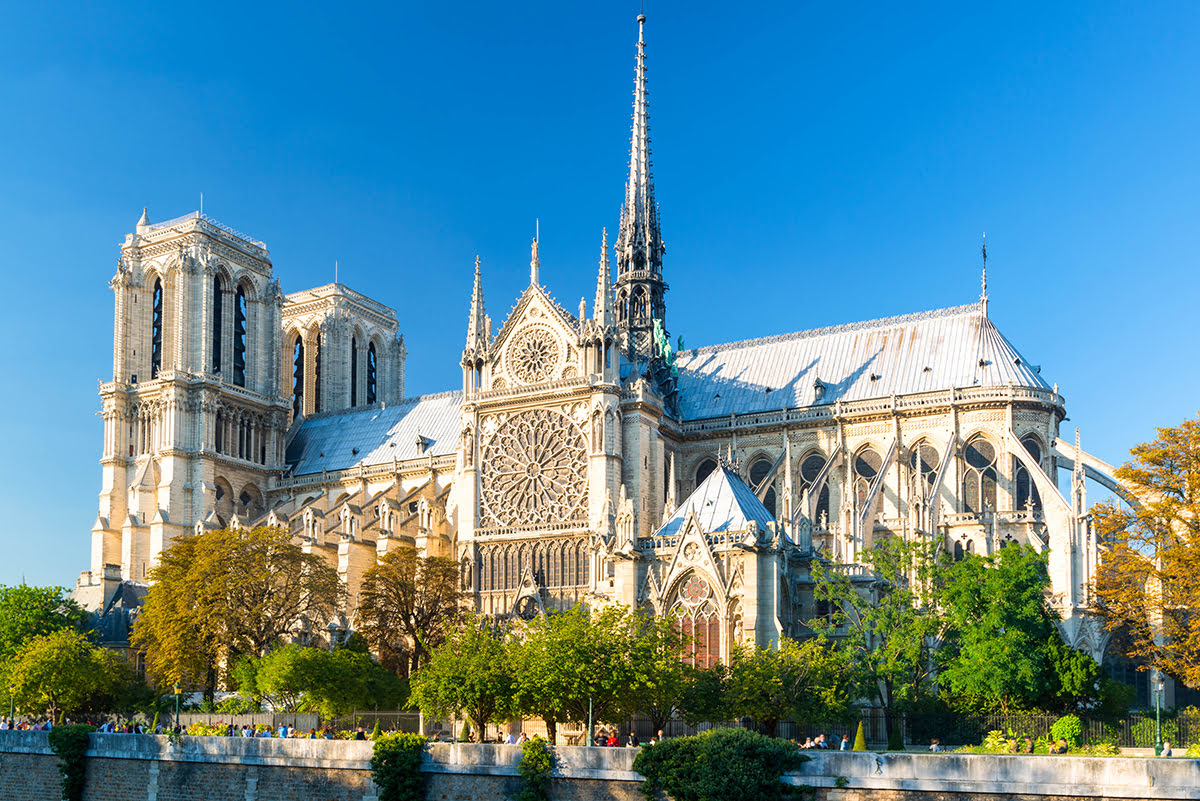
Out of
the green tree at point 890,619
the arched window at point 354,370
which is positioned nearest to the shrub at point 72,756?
the green tree at point 890,619

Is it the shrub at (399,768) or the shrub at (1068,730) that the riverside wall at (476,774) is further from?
the shrub at (1068,730)

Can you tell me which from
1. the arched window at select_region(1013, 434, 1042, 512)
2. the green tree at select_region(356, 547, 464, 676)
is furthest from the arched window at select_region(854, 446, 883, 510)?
the green tree at select_region(356, 547, 464, 676)

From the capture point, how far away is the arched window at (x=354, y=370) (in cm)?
9469

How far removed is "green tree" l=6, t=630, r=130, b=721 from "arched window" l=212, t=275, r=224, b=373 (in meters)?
27.1

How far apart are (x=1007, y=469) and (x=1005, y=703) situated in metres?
18.2

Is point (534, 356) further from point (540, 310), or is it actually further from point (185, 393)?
point (185, 393)

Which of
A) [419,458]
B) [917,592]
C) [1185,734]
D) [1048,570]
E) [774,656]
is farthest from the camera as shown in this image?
[419,458]

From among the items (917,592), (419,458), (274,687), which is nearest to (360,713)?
(274,687)

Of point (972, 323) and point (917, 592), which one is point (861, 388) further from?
point (917, 592)

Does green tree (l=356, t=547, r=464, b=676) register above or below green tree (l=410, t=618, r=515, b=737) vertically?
above

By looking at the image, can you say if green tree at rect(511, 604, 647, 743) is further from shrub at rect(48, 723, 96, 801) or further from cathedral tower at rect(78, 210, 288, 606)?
cathedral tower at rect(78, 210, 288, 606)

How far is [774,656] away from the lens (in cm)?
4219

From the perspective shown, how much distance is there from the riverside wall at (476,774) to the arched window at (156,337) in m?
36.0

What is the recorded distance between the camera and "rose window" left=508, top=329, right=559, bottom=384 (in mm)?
63625
